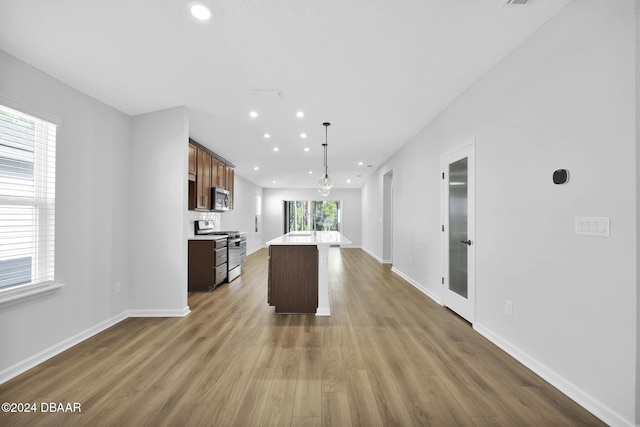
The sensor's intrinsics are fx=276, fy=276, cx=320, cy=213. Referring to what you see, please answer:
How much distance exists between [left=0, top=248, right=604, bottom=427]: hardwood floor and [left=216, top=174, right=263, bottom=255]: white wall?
4.21 metres

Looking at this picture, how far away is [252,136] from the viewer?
463 centimetres

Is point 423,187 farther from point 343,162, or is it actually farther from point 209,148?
point 209,148

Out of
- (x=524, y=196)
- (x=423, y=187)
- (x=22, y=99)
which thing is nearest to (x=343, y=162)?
(x=423, y=187)

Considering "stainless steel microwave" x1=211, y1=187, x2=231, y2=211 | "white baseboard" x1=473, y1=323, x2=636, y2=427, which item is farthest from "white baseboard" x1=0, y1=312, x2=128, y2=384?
"white baseboard" x1=473, y1=323, x2=636, y2=427

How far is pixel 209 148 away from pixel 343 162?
3091 mm

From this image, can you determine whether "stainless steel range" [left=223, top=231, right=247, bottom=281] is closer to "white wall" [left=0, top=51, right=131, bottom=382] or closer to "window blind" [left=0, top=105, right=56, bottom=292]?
"white wall" [left=0, top=51, right=131, bottom=382]

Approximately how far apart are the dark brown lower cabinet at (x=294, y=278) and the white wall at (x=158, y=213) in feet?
3.74

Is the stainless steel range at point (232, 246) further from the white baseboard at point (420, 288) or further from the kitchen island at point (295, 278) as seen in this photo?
the white baseboard at point (420, 288)

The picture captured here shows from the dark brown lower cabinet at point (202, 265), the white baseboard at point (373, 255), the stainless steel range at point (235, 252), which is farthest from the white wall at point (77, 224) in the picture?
the white baseboard at point (373, 255)

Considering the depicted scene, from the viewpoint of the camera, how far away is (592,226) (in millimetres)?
1742

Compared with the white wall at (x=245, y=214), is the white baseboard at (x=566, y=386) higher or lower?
lower

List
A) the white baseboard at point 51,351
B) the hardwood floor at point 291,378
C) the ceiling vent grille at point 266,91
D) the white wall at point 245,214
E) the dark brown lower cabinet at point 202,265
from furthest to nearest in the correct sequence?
1. the white wall at point 245,214
2. the dark brown lower cabinet at point 202,265
3. the ceiling vent grille at point 266,91
4. the white baseboard at point 51,351
5. the hardwood floor at point 291,378

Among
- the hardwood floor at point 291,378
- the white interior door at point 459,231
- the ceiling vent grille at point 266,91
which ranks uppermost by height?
the ceiling vent grille at point 266,91

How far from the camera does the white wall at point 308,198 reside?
36.9ft
